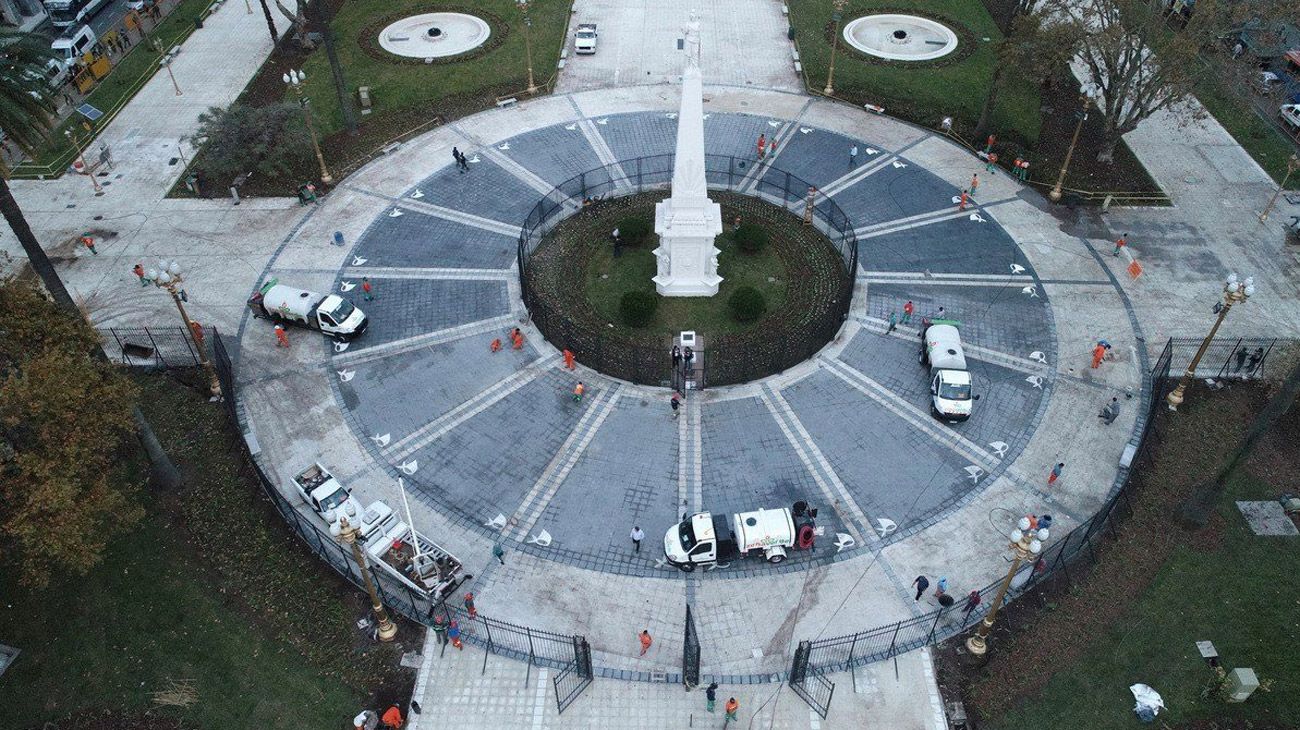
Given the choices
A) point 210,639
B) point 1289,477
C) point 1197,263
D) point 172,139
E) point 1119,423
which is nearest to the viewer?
point 210,639

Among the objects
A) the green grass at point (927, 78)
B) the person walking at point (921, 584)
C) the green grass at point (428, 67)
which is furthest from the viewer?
the green grass at point (428, 67)

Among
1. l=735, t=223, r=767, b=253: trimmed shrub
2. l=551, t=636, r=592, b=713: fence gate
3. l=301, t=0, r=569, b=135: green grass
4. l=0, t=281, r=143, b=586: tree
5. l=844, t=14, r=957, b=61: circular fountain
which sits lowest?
l=551, t=636, r=592, b=713: fence gate

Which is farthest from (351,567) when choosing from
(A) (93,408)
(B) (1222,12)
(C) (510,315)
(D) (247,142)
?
(B) (1222,12)

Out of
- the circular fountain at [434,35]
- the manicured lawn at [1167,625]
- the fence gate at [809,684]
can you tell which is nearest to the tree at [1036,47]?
the manicured lawn at [1167,625]

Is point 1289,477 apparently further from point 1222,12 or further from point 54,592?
point 54,592

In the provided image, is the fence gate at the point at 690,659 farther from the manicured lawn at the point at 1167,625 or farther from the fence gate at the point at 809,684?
the manicured lawn at the point at 1167,625

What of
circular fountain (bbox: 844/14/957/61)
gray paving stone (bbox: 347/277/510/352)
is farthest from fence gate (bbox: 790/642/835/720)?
circular fountain (bbox: 844/14/957/61)

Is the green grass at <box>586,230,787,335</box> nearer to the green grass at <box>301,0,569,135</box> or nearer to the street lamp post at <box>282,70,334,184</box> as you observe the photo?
the street lamp post at <box>282,70,334,184</box>
